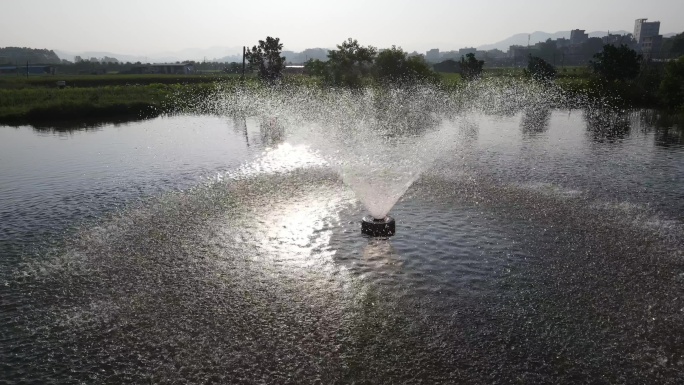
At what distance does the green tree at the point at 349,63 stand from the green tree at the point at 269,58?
38.5 ft

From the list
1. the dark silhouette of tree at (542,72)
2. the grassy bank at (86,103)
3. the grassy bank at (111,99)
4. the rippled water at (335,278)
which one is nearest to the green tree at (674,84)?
the grassy bank at (111,99)

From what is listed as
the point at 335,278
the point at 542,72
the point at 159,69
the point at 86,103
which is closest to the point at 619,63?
the point at 542,72

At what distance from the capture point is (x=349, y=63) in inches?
3211

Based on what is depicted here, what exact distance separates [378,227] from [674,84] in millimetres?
51675

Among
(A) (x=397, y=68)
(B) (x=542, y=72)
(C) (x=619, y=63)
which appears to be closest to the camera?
(C) (x=619, y=63)

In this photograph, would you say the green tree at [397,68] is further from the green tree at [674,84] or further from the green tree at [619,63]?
the green tree at [674,84]

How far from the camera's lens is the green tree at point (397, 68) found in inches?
3187

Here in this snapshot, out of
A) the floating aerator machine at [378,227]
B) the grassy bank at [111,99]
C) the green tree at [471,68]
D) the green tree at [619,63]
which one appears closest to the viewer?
the floating aerator machine at [378,227]

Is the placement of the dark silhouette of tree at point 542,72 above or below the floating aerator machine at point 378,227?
above

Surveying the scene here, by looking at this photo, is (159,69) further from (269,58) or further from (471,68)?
(471,68)

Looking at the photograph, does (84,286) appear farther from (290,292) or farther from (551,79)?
(551,79)

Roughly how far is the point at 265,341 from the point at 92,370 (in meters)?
3.25

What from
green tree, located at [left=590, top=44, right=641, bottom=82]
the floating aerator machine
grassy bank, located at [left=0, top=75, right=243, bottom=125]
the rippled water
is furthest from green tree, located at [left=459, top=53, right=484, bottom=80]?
the floating aerator machine

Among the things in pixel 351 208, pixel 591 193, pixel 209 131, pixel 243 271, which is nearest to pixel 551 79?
pixel 209 131
